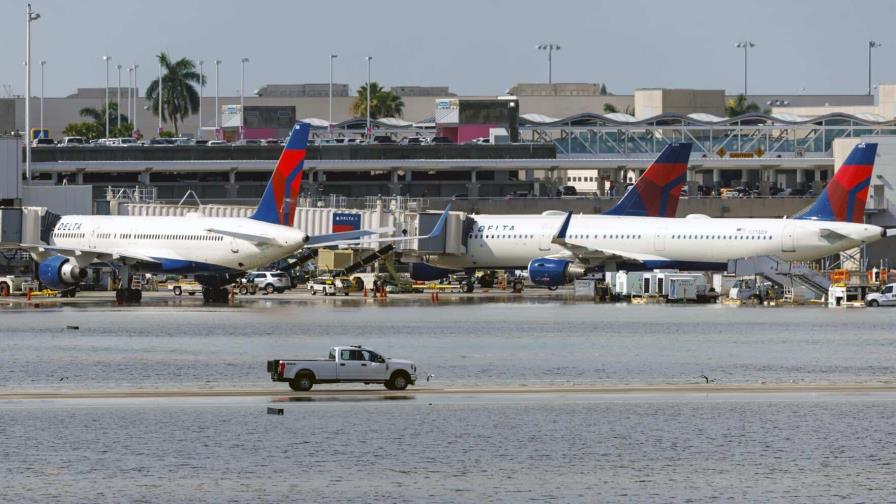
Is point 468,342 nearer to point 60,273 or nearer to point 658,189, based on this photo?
point 60,273

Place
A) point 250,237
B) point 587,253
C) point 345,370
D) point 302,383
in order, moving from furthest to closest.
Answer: point 587,253 < point 250,237 < point 302,383 < point 345,370

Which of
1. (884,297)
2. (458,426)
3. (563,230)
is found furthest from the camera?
(563,230)

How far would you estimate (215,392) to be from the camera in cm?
6544

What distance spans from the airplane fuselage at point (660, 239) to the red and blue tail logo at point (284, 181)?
74.1 feet

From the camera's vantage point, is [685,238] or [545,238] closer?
[685,238]

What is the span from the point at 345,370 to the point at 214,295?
1948 inches

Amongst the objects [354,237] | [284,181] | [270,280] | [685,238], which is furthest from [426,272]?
[284,181]

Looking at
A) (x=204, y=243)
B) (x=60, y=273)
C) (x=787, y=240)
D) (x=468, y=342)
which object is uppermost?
(x=787, y=240)

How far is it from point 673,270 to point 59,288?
141ft

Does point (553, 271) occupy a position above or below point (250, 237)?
below

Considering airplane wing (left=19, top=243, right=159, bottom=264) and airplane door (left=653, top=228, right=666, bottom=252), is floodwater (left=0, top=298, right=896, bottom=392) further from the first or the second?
airplane door (left=653, top=228, right=666, bottom=252)

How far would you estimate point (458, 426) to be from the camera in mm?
61094

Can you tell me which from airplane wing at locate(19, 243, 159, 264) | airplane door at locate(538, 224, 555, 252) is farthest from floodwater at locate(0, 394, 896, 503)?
airplane door at locate(538, 224, 555, 252)

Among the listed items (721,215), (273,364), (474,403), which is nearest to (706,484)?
(474,403)
